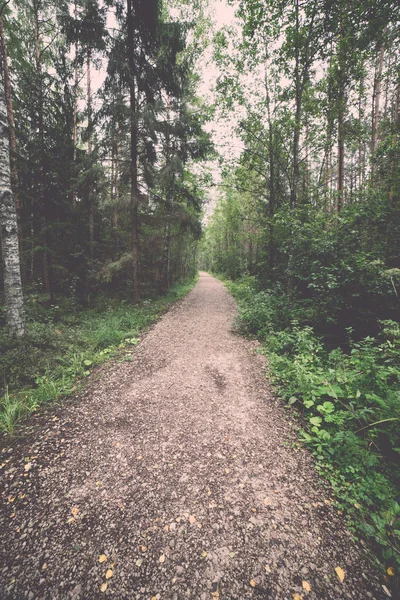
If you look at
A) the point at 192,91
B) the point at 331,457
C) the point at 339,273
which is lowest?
the point at 331,457

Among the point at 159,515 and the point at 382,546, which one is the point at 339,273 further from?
the point at 159,515

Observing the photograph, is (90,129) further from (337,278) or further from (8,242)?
(337,278)

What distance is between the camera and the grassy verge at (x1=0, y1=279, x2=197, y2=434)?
372 cm

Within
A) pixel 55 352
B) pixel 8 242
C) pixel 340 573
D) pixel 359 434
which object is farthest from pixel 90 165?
pixel 340 573

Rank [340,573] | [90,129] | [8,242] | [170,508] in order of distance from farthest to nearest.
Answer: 1. [90,129]
2. [8,242]
3. [170,508]
4. [340,573]

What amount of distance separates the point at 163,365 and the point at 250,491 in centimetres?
310

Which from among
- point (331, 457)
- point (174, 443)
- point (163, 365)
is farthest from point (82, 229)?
point (331, 457)

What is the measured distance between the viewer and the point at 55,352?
4.91 m

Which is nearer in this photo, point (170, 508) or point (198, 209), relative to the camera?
point (170, 508)

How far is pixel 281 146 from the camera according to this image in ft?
33.6

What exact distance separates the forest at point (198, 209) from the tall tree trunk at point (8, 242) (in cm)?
3

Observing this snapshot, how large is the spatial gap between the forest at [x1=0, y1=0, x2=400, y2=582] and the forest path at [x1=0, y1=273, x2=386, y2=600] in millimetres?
445

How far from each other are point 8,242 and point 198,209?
340 inches

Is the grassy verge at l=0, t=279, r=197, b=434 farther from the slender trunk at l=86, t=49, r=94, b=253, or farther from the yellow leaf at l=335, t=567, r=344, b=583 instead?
the yellow leaf at l=335, t=567, r=344, b=583
